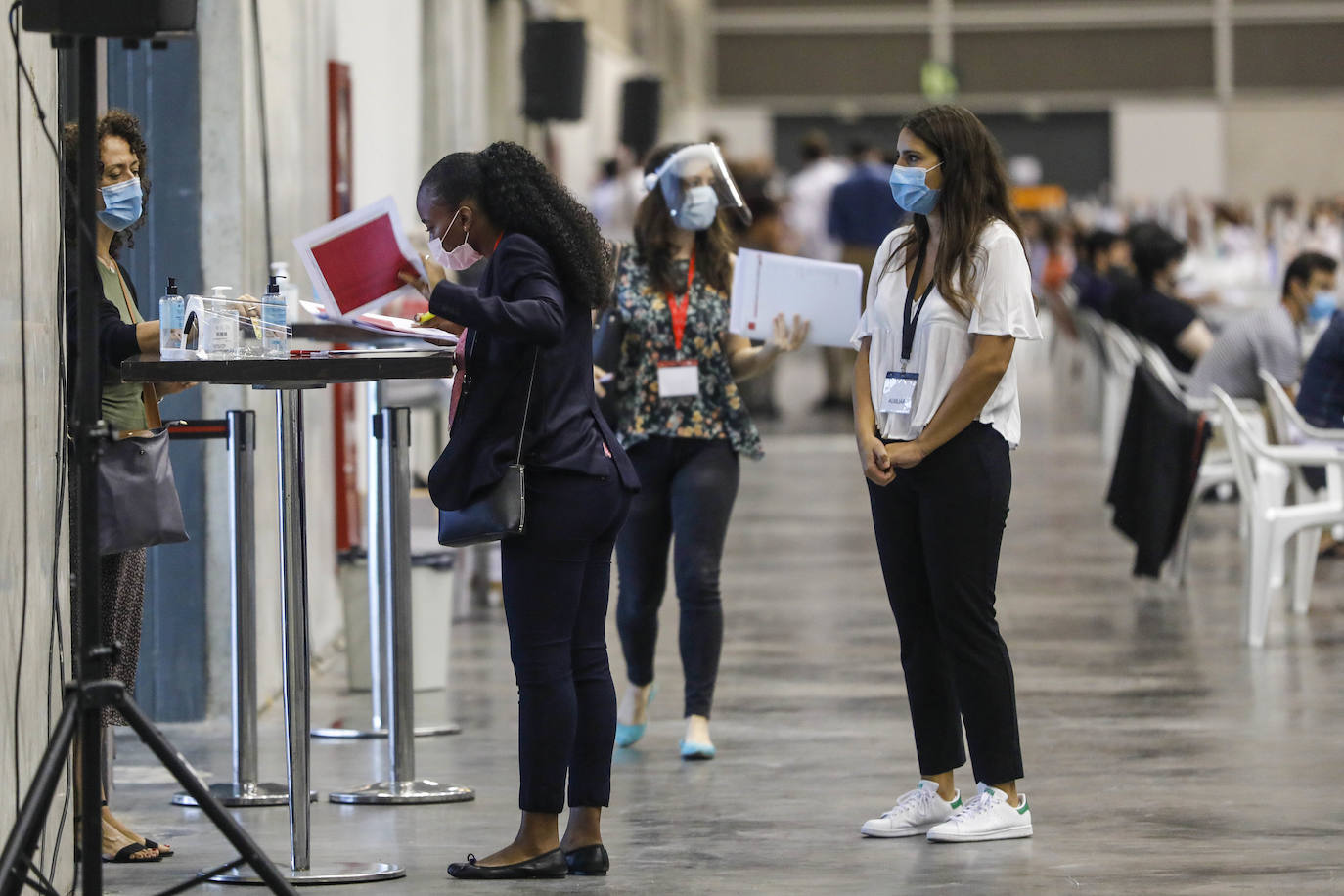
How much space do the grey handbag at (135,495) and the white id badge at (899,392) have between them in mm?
1436

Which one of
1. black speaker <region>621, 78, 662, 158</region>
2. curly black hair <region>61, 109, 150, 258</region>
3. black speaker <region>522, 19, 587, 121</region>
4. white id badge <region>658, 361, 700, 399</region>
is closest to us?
curly black hair <region>61, 109, 150, 258</region>

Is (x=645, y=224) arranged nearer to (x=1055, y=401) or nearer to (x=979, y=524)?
(x=979, y=524)

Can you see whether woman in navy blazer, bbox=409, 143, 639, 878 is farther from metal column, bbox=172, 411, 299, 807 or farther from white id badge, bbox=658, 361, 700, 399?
white id badge, bbox=658, 361, 700, 399

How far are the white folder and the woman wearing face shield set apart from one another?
5 cm

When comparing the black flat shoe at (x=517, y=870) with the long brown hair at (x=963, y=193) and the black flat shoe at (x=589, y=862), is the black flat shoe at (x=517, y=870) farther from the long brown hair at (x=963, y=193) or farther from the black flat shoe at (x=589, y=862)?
the long brown hair at (x=963, y=193)

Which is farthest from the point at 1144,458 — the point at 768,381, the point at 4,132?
the point at 768,381

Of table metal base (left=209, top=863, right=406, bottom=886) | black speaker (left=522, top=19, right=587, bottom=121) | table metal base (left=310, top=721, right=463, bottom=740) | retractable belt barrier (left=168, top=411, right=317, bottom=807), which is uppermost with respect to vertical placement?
black speaker (left=522, top=19, right=587, bottom=121)

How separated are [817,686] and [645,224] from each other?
5.39 ft

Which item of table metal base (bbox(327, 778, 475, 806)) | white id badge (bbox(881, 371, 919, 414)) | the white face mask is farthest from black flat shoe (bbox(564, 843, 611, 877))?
the white face mask

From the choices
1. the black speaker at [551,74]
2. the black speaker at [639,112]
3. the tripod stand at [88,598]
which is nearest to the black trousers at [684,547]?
the tripod stand at [88,598]

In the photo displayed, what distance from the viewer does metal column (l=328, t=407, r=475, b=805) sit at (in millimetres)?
4621

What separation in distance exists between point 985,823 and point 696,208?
5.66ft

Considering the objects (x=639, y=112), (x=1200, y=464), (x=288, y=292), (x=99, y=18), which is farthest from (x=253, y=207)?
(x=639, y=112)

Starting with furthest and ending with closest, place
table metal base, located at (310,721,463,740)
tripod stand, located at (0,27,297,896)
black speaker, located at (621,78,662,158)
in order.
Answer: black speaker, located at (621,78,662,158)
table metal base, located at (310,721,463,740)
tripod stand, located at (0,27,297,896)
